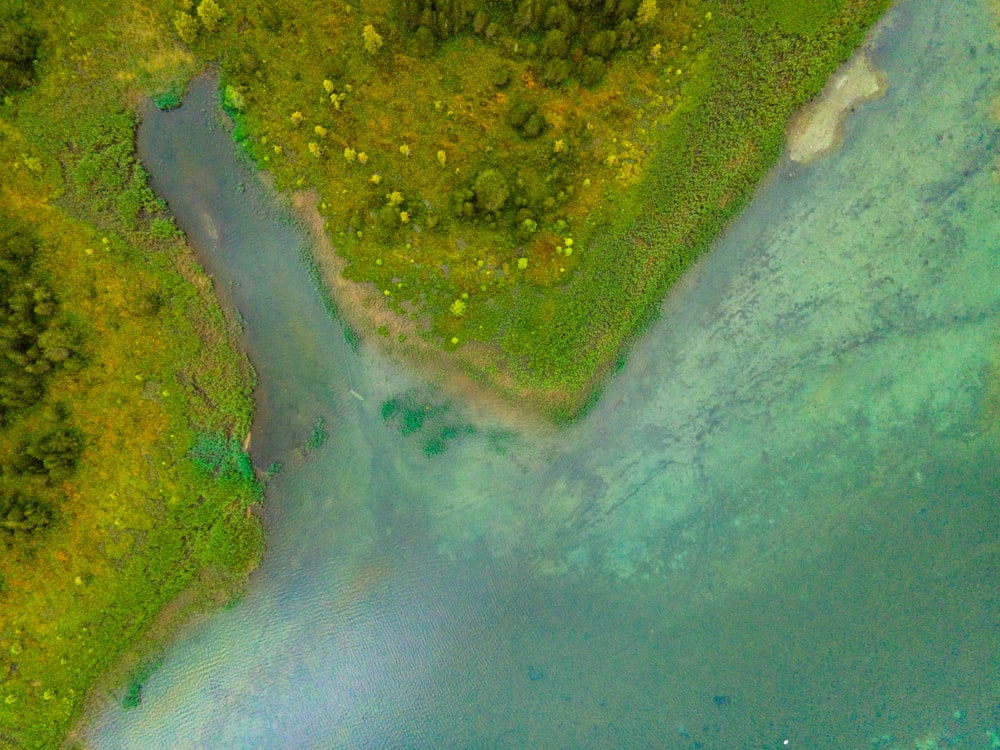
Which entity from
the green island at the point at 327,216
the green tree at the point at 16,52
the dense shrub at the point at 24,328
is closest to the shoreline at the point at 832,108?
→ the green island at the point at 327,216

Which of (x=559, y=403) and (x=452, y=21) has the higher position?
(x=452, y=21)

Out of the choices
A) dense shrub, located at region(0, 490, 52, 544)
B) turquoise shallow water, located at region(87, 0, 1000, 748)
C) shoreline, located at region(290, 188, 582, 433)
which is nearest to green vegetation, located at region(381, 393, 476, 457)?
turquoise shallow water, located at region(87, 0, 1000, 748)

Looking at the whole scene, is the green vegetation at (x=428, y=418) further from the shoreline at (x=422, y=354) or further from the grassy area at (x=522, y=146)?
the grassy area at (x=522, y=146)

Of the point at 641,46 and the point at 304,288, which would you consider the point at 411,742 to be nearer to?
the point at 304,288

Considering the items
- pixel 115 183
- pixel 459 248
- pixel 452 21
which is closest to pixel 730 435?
pixel 459 248

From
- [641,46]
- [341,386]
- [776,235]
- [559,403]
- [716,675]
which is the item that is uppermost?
[641,46]

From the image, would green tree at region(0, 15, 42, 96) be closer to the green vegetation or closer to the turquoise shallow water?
the turquoise shallow water
